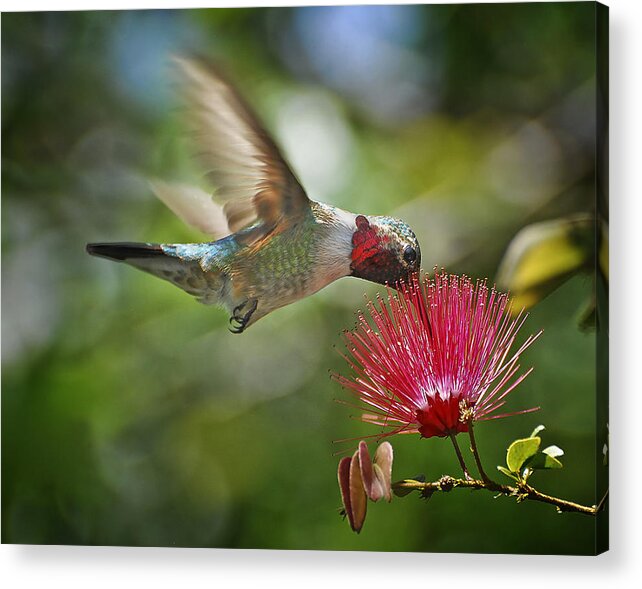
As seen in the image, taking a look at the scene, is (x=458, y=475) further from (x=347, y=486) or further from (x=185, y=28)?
(x=185, y=28)

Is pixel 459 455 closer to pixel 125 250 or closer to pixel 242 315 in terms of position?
pixel 242 315

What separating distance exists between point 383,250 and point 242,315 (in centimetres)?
35

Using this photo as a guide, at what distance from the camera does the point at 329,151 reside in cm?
238

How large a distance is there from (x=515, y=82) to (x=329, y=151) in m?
0.44

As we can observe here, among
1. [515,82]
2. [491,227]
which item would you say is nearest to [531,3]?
[515,82]

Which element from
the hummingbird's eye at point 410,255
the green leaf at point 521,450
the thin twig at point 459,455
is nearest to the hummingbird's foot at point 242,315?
the hummingbird's eye at point 410,255

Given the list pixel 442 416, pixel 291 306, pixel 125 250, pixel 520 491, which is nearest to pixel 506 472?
pixel 520 491

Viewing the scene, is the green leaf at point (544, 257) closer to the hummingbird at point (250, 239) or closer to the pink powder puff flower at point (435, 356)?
the pink powder puff flower at point (435, 356)

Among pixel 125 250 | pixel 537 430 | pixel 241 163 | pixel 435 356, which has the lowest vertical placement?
pixel 537 430

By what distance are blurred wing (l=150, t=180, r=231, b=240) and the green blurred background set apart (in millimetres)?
31

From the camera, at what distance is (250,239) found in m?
2.32

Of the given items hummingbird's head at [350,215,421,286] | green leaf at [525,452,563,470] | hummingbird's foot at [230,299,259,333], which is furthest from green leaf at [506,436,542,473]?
hummingbird's foot at [230,299,259,333]

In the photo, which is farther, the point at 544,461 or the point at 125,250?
the point at 125,250

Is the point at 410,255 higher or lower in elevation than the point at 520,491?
higher
